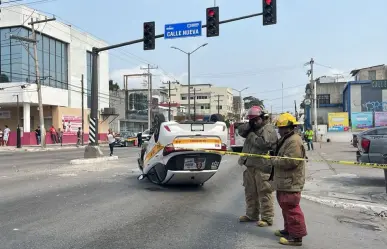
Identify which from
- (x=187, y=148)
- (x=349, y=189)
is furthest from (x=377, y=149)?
(x=187, y=148)

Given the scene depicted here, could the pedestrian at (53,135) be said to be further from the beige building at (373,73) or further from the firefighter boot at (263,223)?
the beige building at (373,73)

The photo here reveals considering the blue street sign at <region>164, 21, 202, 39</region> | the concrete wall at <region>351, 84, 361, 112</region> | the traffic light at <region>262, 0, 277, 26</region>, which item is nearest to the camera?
the traffic light at <region>262, 0, 277, 26</region>

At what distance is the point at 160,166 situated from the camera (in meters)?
9.72

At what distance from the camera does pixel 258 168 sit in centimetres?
649

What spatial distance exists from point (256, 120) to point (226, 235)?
1.97 metres

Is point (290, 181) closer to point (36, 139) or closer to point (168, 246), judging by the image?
point (168, 246)

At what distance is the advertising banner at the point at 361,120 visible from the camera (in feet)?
155

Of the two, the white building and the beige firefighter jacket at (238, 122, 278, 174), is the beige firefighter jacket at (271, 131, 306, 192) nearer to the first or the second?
the beige firefighter jacket at (238, 122, 278, 174)

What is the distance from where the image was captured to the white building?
1559 inches

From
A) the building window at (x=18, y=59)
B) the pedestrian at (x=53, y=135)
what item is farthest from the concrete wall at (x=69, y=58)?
the pedestrian at (x=53, y=135)

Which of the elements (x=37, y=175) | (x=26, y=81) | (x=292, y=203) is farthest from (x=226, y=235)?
(x=26, y=81)

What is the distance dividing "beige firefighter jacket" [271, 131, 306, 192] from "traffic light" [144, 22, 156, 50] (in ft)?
46.9

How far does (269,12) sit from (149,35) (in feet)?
19.1

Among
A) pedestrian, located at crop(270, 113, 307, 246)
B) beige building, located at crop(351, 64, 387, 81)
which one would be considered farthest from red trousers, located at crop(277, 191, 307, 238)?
beige building, located at crop(351, 64, 387, 81)
